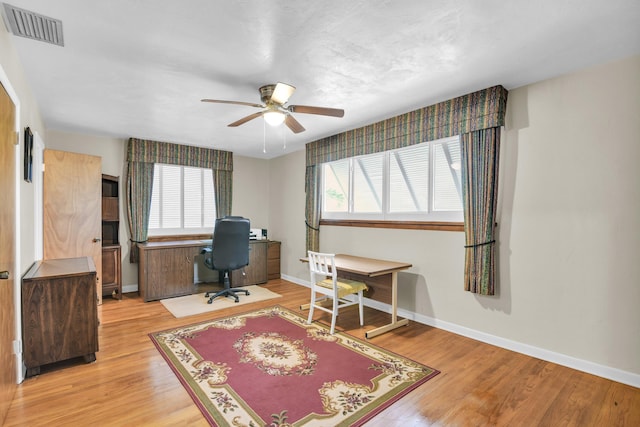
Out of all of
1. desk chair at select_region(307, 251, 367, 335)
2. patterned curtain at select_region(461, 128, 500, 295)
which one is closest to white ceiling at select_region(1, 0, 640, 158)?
patterned curtain at select_region(461, 128, 500, 295)

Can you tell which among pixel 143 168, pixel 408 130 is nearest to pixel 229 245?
pixel 143 168

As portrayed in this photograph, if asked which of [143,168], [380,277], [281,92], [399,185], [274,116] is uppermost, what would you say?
[281,92]

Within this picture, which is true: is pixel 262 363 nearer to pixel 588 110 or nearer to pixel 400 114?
pixel 400 114

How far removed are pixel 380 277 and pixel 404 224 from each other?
0.69 meters

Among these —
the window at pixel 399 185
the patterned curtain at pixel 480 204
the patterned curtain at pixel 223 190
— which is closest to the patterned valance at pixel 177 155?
the patterned curtain at pixel 223 190

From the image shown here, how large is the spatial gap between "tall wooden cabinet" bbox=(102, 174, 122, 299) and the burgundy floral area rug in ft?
5.87

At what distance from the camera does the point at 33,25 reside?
1.90 m

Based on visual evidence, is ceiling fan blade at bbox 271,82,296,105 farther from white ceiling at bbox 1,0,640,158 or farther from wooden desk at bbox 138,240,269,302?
wooden desk at bbox 138,240,269,302

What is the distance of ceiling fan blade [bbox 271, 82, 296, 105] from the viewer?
241 cm

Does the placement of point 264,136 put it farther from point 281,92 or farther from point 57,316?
point 57,316

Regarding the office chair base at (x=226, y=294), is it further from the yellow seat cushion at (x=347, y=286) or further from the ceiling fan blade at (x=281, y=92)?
the ceiling fan blade at (x=281, y=92)

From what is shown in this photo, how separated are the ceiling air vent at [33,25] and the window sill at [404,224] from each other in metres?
3.40

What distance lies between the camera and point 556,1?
5.46 feet

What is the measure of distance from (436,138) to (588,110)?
1.20m
